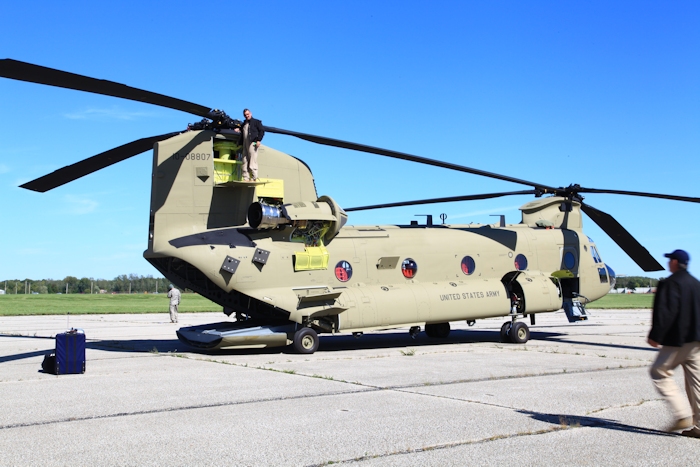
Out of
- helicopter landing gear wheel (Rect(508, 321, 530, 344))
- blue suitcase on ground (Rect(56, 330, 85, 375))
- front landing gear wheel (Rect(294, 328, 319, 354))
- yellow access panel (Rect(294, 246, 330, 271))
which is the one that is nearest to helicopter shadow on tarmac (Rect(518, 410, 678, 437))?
front landing gear wheel (Rect(294, 328, 319, 354))

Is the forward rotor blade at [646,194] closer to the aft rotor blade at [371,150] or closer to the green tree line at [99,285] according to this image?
the aft rotor blade at [371,150]

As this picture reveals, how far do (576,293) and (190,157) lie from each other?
11.8 metres

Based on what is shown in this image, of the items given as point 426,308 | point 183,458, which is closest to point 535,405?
point 183,458

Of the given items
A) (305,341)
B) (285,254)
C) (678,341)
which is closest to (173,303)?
(285,254)

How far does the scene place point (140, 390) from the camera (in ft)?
30.5

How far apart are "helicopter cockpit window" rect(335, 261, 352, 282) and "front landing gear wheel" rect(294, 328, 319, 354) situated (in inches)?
64.7

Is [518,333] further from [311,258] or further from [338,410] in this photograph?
[338,410]

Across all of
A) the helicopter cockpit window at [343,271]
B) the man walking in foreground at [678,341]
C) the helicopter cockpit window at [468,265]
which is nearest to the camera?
the man walking in foreground at [678,341]

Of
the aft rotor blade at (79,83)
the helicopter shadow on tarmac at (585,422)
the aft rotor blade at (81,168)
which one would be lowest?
the helicopter shadow on tarmac at (585,422)

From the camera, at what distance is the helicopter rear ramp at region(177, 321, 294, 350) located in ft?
45.1

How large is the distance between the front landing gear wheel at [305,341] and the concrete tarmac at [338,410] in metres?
0.36

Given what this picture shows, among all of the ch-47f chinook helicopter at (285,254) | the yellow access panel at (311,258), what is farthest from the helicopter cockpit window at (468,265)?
the yellow access panel at (311,258)

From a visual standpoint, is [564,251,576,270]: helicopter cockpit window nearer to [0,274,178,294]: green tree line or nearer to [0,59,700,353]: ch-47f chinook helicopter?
[0,59,700,353]: ch-47f chinook helicopter

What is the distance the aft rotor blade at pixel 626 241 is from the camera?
58.4ft
